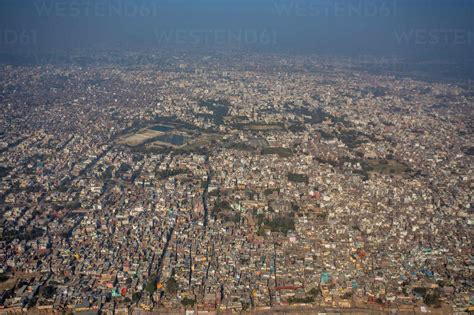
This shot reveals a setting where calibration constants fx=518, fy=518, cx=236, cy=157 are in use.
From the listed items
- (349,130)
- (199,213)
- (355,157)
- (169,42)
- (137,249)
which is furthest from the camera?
(169,42)

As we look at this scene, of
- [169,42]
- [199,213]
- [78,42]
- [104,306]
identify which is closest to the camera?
[104,306]

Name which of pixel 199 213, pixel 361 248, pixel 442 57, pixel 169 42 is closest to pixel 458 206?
pixel 361 248

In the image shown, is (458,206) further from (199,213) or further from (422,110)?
(422,110)

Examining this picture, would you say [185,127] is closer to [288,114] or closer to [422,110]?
[288,114]

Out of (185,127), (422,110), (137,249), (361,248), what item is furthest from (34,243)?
(422,110)

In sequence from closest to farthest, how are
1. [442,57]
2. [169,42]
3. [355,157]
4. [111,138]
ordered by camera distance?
[355,157], [111,138], [442,57], [169,42]

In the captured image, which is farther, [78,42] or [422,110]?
[78,42]
